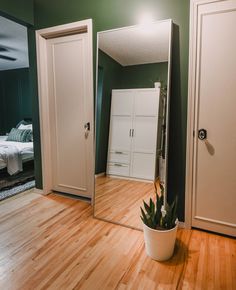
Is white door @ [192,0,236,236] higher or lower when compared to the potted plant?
higher

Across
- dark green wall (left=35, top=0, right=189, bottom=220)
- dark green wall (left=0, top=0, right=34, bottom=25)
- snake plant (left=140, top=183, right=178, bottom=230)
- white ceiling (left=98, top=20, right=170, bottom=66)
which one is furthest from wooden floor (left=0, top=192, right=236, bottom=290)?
dark green wall (left=0, top=0, right=34, bottom=25)

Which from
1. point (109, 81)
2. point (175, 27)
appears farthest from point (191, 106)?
point (109, 81)

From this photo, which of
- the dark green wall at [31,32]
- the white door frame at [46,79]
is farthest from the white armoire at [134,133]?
the dark green wall at [31,32]

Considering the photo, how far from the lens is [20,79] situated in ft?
19.7

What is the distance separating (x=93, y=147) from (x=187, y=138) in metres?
0.99

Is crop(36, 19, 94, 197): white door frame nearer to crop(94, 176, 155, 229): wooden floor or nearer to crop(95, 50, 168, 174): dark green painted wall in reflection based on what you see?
crop(95, 50, 168, 174): dark green painted wall in reflection

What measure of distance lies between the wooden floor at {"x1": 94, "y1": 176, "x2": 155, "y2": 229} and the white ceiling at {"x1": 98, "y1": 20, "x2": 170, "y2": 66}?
4.11 ft

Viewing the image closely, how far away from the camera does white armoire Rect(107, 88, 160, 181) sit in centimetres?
218

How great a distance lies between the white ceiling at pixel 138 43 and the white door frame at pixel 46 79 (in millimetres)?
254

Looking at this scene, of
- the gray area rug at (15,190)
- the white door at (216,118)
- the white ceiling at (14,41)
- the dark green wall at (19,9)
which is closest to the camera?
the white door at (216,118)

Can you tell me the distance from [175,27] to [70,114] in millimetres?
1506

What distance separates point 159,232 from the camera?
1.65 meters

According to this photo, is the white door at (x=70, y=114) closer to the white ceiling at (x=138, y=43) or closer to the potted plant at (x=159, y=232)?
the white ceiling at (x=138, y=43)

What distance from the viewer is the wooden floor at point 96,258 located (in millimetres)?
1492
